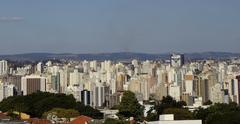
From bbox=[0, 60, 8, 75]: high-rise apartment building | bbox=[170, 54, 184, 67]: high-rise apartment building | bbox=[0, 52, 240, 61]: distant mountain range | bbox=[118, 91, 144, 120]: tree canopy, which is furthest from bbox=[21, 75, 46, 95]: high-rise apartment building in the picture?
bbox=[0, 52, 240, 61]: distant mountain range

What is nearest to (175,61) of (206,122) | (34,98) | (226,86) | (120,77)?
(120,77)

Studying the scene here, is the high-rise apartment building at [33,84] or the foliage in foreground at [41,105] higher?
the foliage in foreground at [41,105]

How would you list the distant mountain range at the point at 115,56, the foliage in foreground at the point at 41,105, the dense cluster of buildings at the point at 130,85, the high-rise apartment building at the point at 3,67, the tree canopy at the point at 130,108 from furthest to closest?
the distant mountain range at the point at 115,56 < the high-rise apartment building at the point at 3,67 < the dense cluster of buildings at the point at 130,85 < the foliage in foreground at the point at 41,105 < the tree canopy at the point at 130,108

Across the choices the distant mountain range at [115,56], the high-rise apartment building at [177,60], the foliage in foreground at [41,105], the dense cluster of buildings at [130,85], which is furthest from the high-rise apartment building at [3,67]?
the foliage in foreground at [41,105]

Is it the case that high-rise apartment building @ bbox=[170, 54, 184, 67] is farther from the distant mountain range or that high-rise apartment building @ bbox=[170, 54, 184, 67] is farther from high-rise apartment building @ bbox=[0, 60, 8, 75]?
the distant mountain range

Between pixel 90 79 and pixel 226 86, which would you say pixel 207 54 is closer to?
pixel 90 79

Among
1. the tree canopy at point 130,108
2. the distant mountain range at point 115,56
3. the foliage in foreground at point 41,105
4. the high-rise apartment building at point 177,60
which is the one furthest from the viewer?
the distant mountain range at point 115,56

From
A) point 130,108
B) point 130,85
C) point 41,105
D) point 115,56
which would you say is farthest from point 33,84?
point 115,56

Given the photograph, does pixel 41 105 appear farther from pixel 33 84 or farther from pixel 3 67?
pixel 3 67

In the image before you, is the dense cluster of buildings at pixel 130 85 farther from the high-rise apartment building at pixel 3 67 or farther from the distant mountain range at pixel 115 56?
the distant mountain range at pixel 115 56

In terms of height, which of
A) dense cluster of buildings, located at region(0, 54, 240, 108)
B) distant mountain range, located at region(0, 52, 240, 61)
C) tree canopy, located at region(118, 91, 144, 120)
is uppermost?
tree canopy, located at region(118, 91, 144, 120)

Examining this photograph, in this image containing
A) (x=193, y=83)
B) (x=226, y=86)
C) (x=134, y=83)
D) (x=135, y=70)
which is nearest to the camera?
(x=226, y=86)
